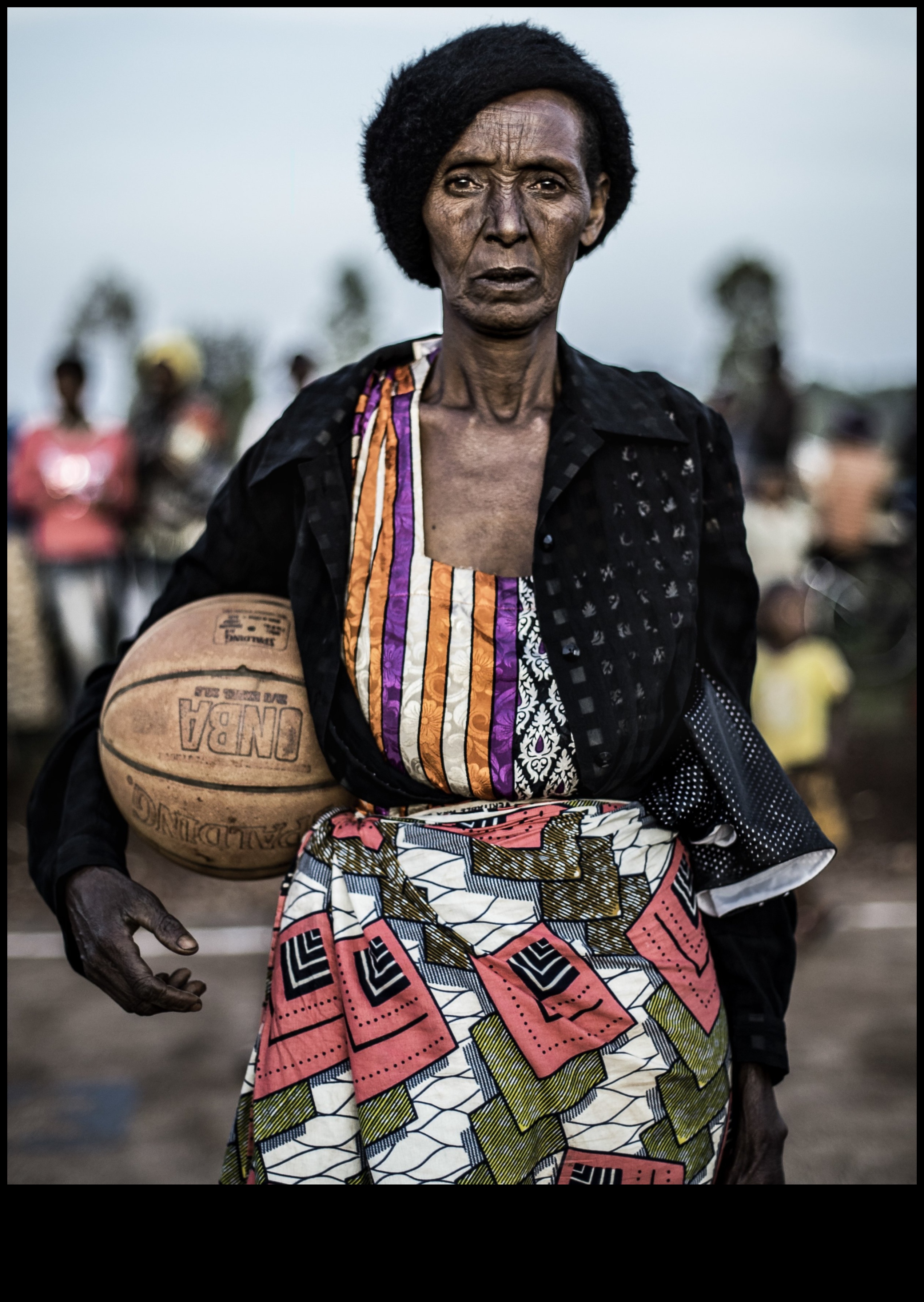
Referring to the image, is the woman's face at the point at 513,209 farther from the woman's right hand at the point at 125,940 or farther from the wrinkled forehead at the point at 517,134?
the woman's right hand at the point at 125,940

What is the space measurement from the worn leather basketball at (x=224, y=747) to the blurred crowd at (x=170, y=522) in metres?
3.46

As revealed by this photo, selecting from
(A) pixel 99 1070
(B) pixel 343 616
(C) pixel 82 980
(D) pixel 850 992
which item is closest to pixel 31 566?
(C) pixel 82 980

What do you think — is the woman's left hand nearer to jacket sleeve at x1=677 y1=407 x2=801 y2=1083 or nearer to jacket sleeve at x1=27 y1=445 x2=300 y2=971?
jacket sleeve at x1=677 y1=407 x2=801 y2=1083

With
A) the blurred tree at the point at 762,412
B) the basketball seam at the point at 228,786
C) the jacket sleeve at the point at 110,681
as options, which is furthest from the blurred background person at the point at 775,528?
the basketball seam at the point at 228,786

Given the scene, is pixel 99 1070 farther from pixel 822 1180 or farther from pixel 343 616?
pixel 343 616

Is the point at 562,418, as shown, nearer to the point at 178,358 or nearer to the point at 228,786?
the point at 228,786

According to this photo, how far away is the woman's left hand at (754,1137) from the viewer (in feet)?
6.80

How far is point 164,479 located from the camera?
6941 mm

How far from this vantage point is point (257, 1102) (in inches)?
76.5

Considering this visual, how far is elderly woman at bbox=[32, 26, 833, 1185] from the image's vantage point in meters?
1.89

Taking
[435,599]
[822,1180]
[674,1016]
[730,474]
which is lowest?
[822,1180]

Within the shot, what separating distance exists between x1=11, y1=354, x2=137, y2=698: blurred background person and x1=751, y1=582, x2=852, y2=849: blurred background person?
→ 3.61m

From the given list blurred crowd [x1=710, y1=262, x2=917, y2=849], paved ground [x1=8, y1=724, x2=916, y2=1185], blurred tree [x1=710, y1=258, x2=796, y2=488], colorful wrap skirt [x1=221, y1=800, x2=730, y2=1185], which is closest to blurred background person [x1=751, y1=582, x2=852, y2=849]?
blurred crowd [x1=710, y1=262, x2=917, y2=849]

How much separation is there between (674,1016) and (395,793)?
22.8 inches
